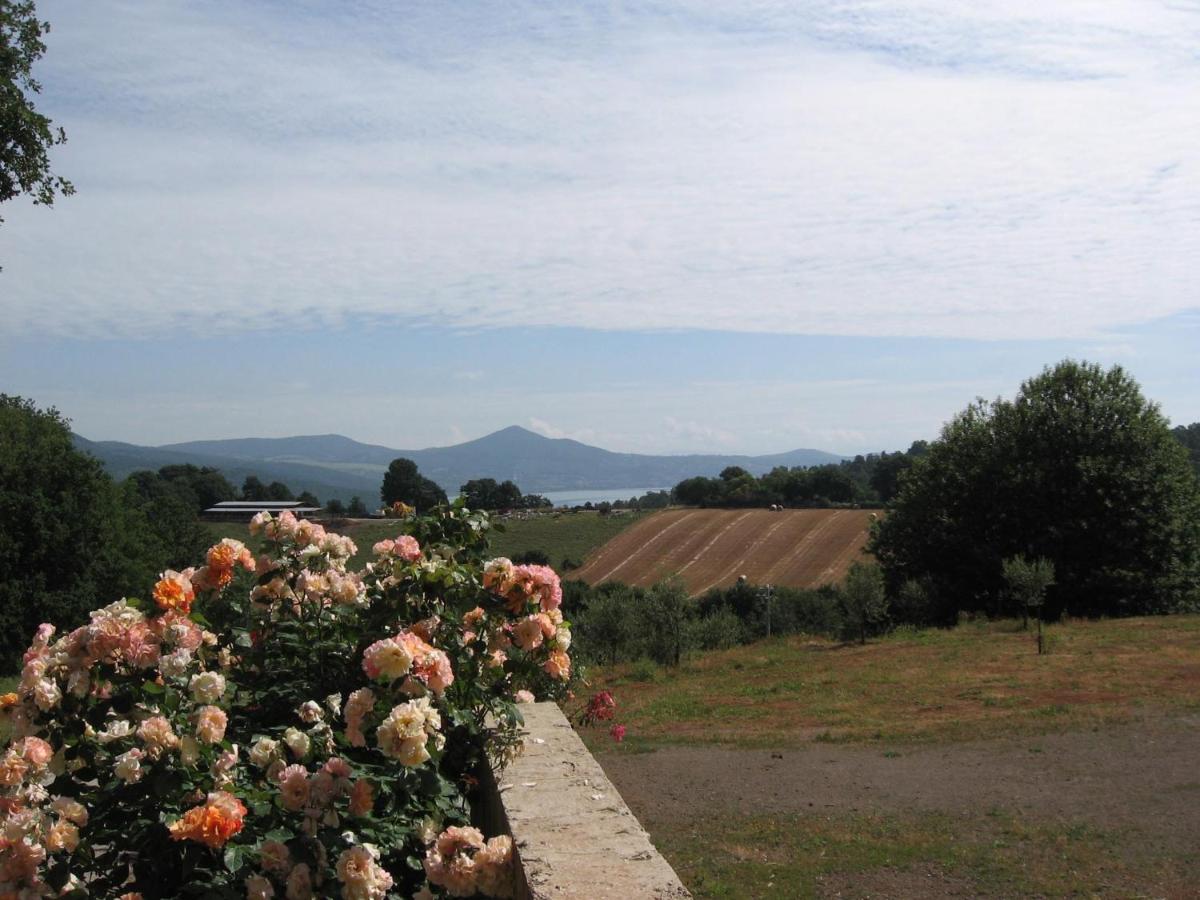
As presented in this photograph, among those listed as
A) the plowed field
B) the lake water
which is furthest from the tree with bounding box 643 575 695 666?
the lake water

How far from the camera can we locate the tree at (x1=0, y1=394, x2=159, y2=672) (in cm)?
2806

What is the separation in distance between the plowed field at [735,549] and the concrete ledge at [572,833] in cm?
4468

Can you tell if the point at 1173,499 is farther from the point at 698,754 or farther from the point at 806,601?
the point at 698,754

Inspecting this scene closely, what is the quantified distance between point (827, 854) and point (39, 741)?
6.10 m

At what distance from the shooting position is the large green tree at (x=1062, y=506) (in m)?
Result: 29.8

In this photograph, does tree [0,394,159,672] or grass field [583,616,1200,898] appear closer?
grass field [583,616,1200,898]

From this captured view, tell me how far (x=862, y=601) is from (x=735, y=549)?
32.0 metres

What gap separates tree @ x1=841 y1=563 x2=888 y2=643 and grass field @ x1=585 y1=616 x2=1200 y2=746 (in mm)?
1476

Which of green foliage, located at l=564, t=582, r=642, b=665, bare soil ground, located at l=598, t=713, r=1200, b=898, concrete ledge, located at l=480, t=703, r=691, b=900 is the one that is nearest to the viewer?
concrete ledge, located at l=480, t=703, r=691, b=900

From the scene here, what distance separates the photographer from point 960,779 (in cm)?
963

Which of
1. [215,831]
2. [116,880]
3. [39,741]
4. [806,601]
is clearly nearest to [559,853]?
[215,831]

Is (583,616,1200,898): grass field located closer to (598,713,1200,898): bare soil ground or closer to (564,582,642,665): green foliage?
(598,713,1200,898): bare soil ground

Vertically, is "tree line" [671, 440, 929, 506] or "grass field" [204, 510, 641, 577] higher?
"tree line" [671, 440, 929, 506]

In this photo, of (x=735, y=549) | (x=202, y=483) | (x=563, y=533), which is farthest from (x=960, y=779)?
(x=202, y=483)
